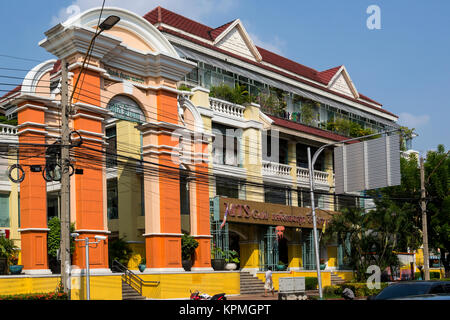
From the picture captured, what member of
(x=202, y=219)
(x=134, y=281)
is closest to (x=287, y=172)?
(x=202, y=219)

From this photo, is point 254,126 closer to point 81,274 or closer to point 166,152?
point 166,152

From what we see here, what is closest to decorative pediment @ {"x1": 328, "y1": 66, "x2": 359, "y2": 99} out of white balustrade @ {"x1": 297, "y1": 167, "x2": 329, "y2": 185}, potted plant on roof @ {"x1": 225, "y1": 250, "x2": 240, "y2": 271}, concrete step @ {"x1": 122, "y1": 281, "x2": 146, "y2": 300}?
white balustrade @ {"x1": 297, "y1": 167, "x2": 329, "y2": 185}

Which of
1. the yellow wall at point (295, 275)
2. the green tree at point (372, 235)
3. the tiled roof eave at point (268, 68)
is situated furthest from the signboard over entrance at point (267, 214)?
the tiled roof eave at point (268, 68)

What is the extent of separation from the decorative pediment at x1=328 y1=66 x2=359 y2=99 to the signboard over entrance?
47.2ft

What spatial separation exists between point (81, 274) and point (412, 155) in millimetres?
30369

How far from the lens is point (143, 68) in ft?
87.1

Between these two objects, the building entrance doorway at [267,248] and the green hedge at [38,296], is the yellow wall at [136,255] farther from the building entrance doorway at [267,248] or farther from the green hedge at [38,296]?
the green hedge at [38,296]

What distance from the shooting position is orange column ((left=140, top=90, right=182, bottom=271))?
2617 centimetres

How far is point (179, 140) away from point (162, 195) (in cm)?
315

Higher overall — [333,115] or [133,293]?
[333,115]

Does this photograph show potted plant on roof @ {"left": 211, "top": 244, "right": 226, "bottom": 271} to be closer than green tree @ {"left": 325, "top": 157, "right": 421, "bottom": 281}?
Yes

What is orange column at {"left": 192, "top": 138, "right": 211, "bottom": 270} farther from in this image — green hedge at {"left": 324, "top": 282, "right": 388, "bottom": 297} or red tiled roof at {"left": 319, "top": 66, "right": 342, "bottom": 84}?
red tiled roof at {"left": 319, "top": 66, "right": 342, "bottom": 84}

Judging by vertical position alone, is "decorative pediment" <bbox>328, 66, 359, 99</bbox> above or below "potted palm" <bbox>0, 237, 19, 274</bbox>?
above

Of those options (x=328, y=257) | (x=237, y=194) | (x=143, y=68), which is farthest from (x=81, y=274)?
(x=328, y=257)
